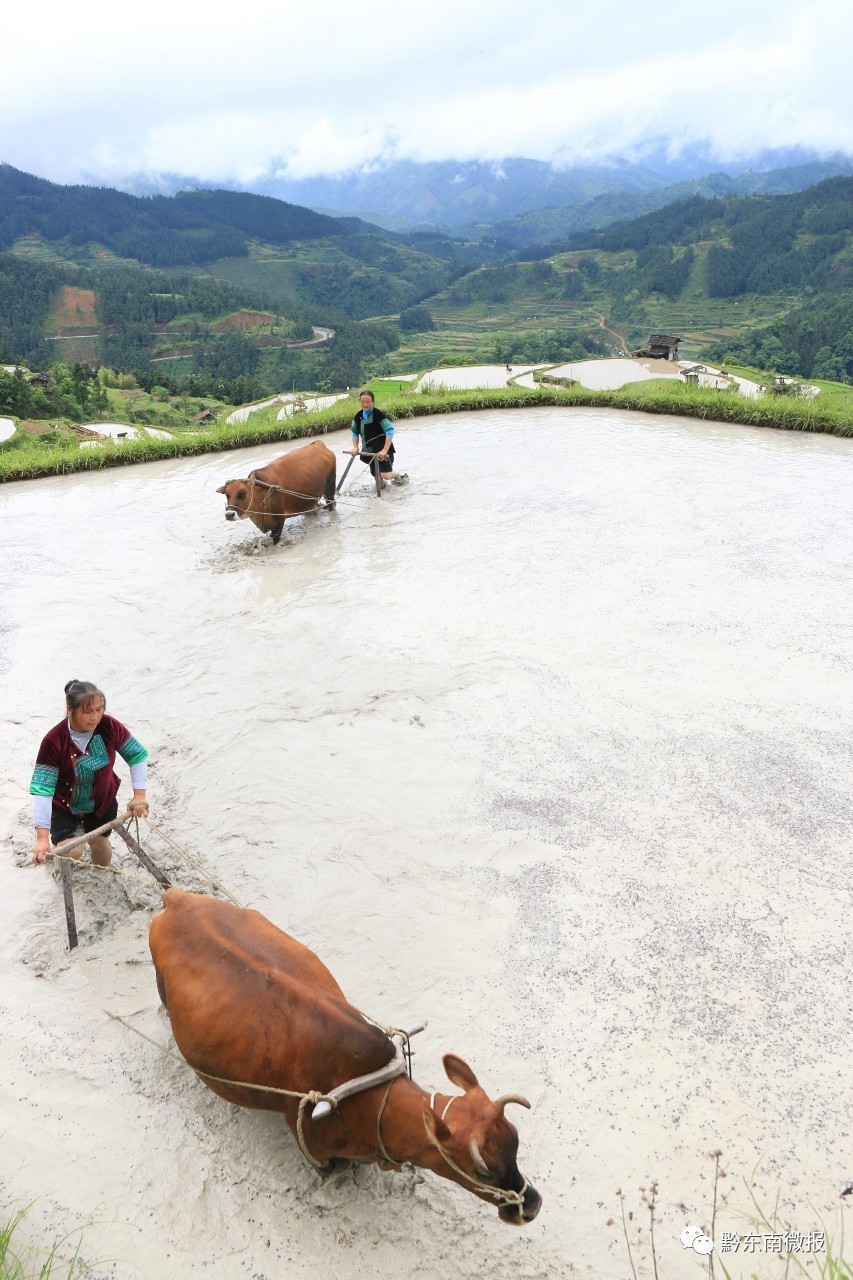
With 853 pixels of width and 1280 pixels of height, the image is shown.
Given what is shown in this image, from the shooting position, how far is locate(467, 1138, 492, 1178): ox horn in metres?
2.55

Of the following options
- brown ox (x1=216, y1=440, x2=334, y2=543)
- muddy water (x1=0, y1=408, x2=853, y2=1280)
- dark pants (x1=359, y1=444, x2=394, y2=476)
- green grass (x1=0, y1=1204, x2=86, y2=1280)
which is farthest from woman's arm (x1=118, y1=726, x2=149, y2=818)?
dark pants (x1=359, y1=444, x2=394, y2=476)

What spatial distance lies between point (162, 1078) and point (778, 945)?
3.33m

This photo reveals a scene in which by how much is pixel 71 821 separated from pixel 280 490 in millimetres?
6201

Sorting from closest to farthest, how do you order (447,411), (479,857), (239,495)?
(479,857), (239,495), (447,411)

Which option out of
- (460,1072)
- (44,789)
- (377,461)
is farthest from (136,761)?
(377,461)

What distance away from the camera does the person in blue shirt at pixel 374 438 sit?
1119 centimetres

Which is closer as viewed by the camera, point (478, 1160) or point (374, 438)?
point (478, 1160)

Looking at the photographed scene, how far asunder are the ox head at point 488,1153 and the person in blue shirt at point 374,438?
951 centimetres

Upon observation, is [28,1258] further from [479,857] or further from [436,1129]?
[479,857]

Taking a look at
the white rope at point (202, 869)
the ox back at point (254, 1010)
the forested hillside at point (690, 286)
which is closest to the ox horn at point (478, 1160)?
the ox back at point (254, 1010)

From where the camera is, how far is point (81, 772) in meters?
4.29

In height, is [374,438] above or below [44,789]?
above

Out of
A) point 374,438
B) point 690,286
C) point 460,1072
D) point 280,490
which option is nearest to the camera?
point 460,1072

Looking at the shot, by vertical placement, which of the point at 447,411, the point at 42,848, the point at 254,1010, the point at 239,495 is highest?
the point at 447,411
